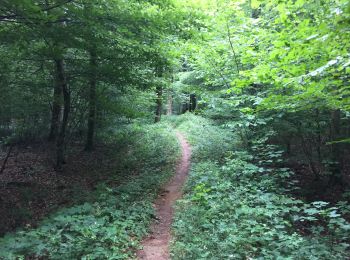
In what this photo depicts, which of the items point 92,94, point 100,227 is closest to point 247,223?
point 100,227

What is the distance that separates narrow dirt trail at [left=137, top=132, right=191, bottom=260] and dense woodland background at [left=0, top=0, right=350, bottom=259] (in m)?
0.29

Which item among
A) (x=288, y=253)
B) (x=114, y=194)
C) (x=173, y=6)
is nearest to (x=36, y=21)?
(x=173, y=6)

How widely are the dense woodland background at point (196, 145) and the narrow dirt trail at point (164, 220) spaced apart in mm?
292

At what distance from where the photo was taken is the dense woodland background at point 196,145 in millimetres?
6105

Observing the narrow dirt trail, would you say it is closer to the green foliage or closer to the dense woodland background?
the dense woodland background

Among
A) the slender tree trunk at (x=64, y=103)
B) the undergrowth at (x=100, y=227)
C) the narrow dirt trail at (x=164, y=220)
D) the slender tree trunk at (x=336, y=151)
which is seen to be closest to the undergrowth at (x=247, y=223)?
the narrow dirt trail at (x=164, y=220)

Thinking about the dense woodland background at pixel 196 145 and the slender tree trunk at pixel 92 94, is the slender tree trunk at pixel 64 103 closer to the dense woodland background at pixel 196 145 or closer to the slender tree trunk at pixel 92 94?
the dense woodland background at pixel 196 145

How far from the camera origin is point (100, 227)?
7.04 metres

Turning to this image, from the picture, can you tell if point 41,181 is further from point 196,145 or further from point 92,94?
point 196,145

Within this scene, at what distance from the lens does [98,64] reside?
503 inches

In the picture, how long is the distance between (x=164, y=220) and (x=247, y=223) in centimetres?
258

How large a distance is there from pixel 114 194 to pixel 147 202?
4.93 ft

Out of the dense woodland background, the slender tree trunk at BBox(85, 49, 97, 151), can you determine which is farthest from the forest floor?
the slender tree trunk at BBox(85, 49, 97, 151)

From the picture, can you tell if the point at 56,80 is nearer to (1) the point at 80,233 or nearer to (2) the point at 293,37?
(1) the point at 80,233
